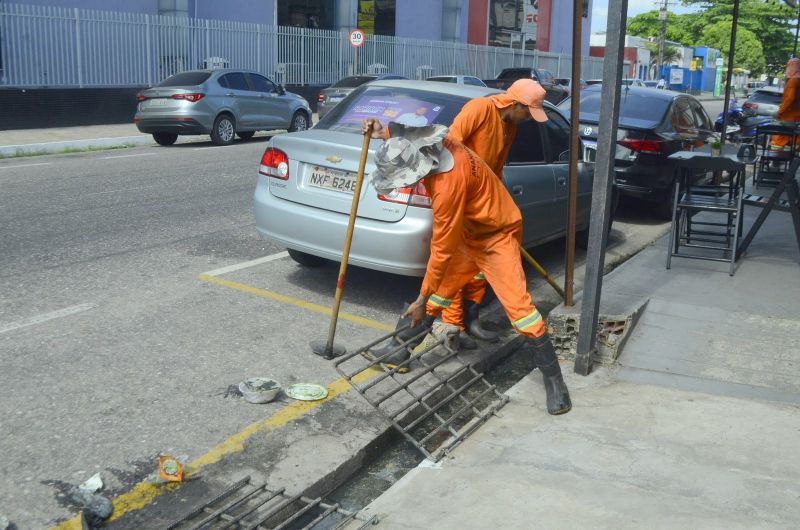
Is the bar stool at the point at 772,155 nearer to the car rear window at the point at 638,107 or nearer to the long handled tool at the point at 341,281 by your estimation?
the car rear window at the point at 638,107

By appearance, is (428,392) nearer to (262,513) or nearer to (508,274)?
(508,274)

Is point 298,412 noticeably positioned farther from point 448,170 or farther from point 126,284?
point 126,284

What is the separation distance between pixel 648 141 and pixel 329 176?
17.3 feet

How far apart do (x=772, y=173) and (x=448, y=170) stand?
409 inches

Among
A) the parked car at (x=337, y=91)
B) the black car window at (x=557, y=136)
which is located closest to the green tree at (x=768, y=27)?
the parked car at (x=337, y=91)

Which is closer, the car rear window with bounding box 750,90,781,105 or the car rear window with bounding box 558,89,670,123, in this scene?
the car rear window with bounding box 558,89,670,123

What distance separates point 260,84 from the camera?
63.4ft

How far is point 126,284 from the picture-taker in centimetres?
650

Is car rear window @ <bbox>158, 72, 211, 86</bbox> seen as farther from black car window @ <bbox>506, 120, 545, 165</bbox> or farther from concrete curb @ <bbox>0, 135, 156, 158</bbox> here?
black car window @ <bbox>506, 120, 545, 165</bbox>

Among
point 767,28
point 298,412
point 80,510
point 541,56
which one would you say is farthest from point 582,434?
point 767,28

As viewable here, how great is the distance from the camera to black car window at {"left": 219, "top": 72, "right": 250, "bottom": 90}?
1825 cm

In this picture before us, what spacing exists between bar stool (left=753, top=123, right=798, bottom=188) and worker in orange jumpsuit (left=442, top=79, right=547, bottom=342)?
7.56m

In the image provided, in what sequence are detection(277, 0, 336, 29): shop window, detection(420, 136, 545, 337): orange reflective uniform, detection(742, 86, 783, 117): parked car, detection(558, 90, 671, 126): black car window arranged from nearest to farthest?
detection(420, 136, 545, 337): orange reflective uniform → detection(558, 90, 671, 126): black car window → detection(742, 86, 783, 117): parked car → detection(277, 0, 336, 29): shop window

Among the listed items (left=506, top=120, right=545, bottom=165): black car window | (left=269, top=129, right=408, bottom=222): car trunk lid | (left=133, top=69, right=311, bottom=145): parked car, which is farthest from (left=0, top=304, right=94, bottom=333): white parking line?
(left=133, top=69, right=311, bottom=145): parked car
